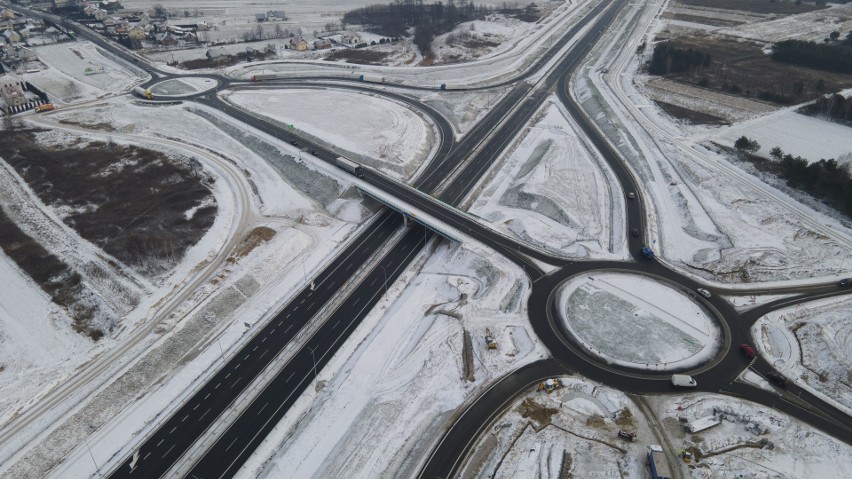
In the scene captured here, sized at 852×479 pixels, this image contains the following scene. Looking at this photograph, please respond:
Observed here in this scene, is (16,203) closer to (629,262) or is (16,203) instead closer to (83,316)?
(83,316)

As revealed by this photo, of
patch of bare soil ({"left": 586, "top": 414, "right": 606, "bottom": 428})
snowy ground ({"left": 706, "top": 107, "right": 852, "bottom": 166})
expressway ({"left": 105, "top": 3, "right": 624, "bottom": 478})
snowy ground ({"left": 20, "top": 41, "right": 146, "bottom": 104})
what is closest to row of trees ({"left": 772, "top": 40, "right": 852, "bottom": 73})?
snowy ground ({"left": 706, "top": 107, "right": 852, "bottom": 166})

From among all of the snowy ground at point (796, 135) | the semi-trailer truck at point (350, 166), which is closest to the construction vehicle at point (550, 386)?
the semi-trailer truck at point (350, 166)

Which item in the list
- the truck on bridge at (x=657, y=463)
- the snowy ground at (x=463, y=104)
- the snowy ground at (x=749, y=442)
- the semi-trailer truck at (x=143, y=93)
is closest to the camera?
the truck on bridge at (x=657, y=463)

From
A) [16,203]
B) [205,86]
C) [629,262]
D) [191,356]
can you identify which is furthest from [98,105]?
[629,262]

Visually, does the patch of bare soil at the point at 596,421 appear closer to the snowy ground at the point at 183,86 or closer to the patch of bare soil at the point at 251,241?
the patch of bare soil at the point at 251,241

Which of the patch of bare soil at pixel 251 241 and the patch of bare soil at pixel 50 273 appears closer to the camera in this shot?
the patch of bare soil at pixel 50 273
